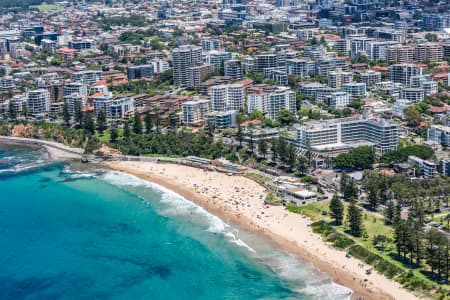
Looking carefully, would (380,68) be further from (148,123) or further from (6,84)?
(6,84)

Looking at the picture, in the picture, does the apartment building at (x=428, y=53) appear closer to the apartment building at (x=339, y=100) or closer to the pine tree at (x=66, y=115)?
the apartment building at (x=339, y=100)

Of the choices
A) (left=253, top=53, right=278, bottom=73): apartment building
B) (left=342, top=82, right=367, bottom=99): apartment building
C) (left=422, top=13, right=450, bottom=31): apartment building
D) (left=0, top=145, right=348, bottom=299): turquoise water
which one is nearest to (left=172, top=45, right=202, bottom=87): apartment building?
(left=253, top=53, right=278, bottom=73): apartment building

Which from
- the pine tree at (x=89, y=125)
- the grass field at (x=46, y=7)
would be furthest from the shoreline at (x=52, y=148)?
the grass field at (x=46, y=7)

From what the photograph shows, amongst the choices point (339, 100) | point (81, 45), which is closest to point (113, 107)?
point (339, 100)

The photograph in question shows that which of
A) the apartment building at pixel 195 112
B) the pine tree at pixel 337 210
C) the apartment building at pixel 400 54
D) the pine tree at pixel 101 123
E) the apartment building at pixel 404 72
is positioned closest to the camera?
the pine tree at pixel 337 210

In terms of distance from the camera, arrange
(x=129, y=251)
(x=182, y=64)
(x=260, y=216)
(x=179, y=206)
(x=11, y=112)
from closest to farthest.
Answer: (x=129, y=251) < (x=260, y=216) < (x=179, y=206) < (x=11, y=112) < (x=182, y=64)

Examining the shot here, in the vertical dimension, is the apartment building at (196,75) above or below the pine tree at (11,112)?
above
